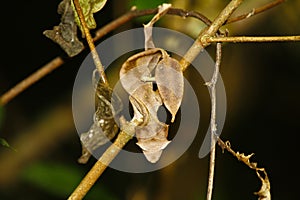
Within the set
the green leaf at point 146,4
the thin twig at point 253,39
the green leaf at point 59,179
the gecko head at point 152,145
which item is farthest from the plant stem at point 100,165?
the green leaf at point 59,179

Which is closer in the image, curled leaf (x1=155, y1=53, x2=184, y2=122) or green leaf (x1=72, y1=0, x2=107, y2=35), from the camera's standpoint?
curled leaf (x1=155, y1=53, x2=184, y2=122)

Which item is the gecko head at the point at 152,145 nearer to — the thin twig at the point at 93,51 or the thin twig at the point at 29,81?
the thin twig at the point at 93,51

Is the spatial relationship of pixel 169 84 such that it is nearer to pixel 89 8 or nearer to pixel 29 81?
pixel 89 8

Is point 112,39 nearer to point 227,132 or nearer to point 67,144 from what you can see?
point 67,144

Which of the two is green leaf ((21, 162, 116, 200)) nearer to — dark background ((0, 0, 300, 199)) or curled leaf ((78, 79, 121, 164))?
dark background ((0, 0, 300, 199))

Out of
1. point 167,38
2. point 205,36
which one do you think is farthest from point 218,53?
point 167,38

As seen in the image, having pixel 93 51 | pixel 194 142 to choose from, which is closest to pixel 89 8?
pixel 93 51

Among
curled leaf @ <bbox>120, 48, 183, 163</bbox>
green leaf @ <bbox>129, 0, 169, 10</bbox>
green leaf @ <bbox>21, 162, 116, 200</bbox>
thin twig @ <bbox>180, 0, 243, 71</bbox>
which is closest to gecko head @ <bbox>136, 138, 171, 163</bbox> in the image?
curled leaf @ <bbox>120, 48, 183, 163</bbox>

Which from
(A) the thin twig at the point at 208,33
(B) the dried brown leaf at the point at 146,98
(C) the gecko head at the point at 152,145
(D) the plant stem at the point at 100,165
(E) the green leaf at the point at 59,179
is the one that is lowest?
(E) the green leaf at the point at 59,179
